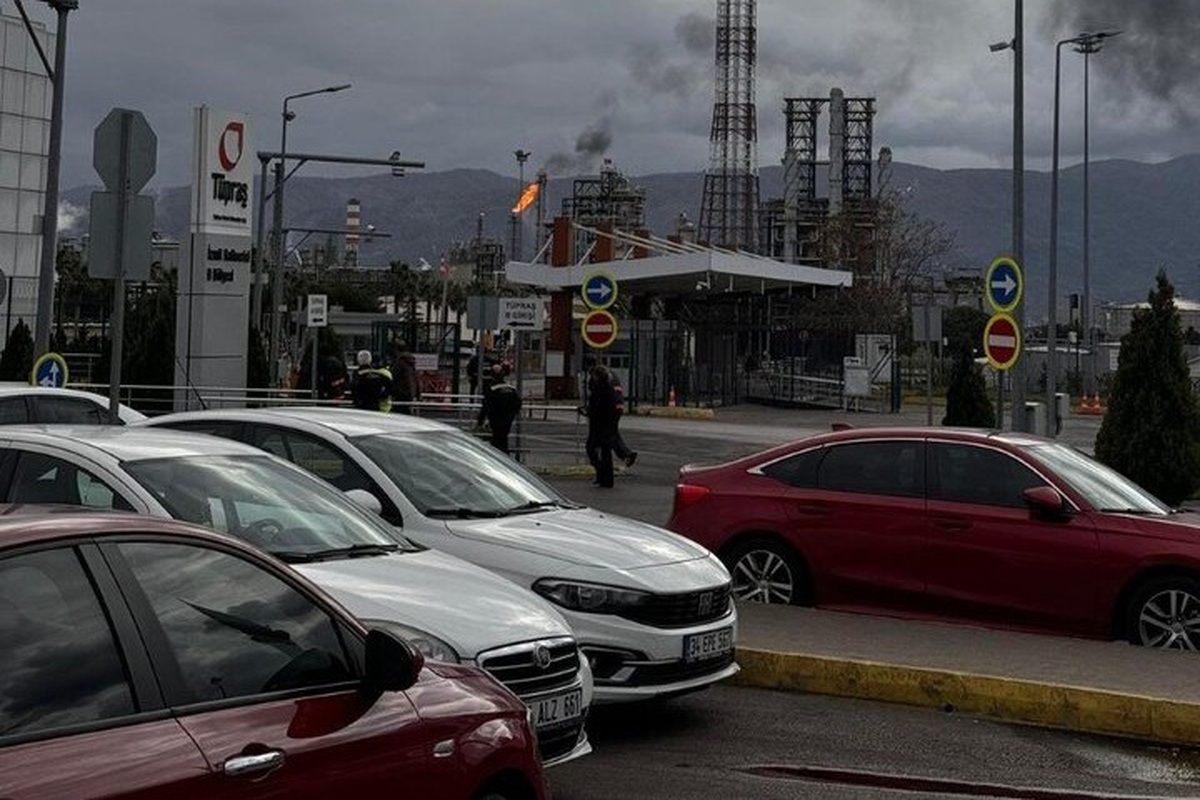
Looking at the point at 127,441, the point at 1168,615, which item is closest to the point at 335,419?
the point at 127,441

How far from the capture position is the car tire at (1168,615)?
10883 millimetres

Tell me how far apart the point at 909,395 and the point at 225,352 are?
4312cm

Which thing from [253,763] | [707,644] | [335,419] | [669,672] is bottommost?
[669,672]

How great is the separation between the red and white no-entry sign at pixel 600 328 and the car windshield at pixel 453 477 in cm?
1534

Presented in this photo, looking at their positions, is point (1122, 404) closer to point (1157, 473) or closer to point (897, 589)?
point (1157, 473)

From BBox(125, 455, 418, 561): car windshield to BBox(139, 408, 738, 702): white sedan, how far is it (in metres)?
1.08

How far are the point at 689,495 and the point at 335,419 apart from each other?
11.2 feet

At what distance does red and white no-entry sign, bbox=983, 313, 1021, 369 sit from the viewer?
19.9 metres

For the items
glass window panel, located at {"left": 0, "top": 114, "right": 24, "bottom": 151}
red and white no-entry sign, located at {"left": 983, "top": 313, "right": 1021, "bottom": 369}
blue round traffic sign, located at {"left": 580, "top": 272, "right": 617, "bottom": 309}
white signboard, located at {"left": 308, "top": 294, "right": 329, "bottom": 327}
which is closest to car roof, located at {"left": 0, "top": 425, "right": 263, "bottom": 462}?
red and white no-entry sign, located at {"left": 983, "top": 313, "right": 1021, "bottom": 369}

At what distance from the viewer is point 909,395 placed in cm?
6962

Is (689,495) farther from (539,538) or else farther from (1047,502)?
(539,538)

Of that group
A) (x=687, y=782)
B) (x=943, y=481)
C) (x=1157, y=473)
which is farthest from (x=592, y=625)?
(x=1157, y=473)

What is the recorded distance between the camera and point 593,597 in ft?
27.9

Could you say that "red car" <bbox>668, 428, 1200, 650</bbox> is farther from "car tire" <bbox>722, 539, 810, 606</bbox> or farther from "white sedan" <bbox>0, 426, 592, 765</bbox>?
"white sedan" <bbox>0, 426, 592, 765</bbox>
